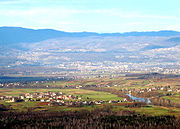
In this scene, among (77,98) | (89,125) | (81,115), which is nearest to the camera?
(89,125)

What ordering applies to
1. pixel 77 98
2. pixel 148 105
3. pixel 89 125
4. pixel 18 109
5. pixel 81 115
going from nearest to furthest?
pixel 89 125 < pixel 81 115 < pixel 18 109 < pixel 148 105 < pixel 77 98

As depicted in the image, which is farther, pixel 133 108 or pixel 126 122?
pixel 133 108

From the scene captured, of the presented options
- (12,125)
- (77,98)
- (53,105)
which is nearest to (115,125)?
(12,125)

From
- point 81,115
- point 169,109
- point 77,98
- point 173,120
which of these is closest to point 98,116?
point 81,115

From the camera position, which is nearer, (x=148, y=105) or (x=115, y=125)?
(x=115, y=125)

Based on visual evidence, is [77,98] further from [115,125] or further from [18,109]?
[115,125]

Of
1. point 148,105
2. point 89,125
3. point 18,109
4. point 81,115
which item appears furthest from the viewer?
point 148,105

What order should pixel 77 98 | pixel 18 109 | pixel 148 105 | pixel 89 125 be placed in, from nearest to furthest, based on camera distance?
pixel 89 125
pixel 18 109
pixel 148 105
pixel 77 98

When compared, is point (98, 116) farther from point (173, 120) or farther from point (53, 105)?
point (53, 105)
